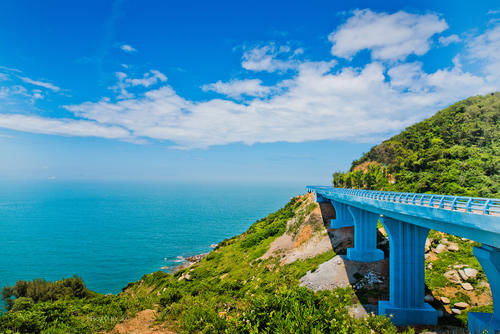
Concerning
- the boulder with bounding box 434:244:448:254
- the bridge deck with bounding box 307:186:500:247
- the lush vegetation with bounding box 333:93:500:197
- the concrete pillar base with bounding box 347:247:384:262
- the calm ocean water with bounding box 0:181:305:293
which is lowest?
the calm ocean water with bounding box 0:181:305:293

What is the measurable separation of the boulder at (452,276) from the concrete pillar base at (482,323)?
28.6ft

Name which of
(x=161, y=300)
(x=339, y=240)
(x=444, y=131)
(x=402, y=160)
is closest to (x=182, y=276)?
(x=339, y=240)

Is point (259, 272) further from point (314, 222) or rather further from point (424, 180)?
point (424, 180)

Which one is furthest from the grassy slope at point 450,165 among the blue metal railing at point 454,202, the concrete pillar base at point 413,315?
the blue metal railing at point 454,202

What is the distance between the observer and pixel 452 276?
23141 mm

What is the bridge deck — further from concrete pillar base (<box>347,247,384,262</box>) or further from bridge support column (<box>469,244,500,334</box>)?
concrete pillar base (<box>347,247,384,262</box>)

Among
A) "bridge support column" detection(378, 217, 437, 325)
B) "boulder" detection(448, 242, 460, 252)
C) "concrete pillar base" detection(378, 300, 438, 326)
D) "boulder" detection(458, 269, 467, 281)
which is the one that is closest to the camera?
"concrete pillar base" detection(378, 300, 438, 326)

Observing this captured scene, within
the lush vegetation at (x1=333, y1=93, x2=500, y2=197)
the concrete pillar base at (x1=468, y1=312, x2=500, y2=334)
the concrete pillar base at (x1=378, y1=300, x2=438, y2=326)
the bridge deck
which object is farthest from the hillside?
the bridge deck

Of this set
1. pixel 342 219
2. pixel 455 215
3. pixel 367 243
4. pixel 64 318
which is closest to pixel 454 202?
pixel 455 215

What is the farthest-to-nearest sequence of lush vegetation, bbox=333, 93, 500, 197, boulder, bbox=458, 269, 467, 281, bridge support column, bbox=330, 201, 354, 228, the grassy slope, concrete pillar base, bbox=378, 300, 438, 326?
lush vegetation, bbox=333, 93, 500, 197, bridge support column, bbox=330, 201, 354, 228, the grassy slope, boulder, bbox=458, 269, 467, 281, concrete pillar base, bbox=378, 300, 438, 326

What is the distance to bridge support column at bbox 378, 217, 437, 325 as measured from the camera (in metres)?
19.4

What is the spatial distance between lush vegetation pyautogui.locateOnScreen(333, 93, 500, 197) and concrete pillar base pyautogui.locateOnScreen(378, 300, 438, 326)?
30.7 metres

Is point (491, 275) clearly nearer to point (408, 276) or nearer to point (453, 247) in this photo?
point (408, 276)

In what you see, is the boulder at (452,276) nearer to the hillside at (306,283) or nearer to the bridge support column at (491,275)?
the hillside at (306,283)
